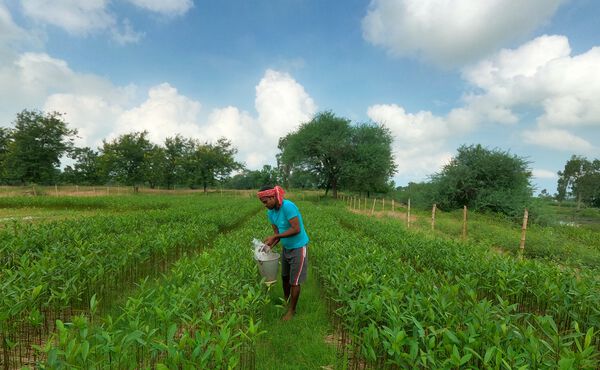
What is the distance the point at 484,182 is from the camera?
27.2 m

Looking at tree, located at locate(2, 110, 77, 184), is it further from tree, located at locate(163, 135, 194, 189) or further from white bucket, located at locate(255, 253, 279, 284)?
white bucket, located at locate(255, 253, 279, 284)

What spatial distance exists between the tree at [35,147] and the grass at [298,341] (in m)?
49.9

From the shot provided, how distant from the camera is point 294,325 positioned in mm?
4527

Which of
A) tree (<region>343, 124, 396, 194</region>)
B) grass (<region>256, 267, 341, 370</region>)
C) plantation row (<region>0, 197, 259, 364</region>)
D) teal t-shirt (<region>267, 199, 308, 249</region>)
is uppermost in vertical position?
tree (<region>343, 124, 396, 194</region>)

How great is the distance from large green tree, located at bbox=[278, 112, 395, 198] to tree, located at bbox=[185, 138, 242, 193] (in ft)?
41.3

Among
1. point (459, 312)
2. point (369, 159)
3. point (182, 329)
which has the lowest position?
point (182, 329)

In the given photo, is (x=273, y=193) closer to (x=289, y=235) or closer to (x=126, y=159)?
(x=289, y=235)

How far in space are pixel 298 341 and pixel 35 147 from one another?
171 feet

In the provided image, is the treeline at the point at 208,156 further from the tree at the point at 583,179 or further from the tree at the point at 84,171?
the tree at the point at 583,179

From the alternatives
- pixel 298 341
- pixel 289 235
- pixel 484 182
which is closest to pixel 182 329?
pixel 298 341

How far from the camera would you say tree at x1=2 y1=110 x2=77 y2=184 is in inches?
1555

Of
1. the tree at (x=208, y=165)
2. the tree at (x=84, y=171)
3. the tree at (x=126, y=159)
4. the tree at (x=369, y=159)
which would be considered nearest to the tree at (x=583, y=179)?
the tree at (x=369, y=159)

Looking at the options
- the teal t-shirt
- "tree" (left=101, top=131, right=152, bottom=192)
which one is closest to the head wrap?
the teal t-shirt

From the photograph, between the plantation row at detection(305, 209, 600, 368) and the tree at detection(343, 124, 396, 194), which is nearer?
the plantation row at detection(305, 209, 600, 368)
